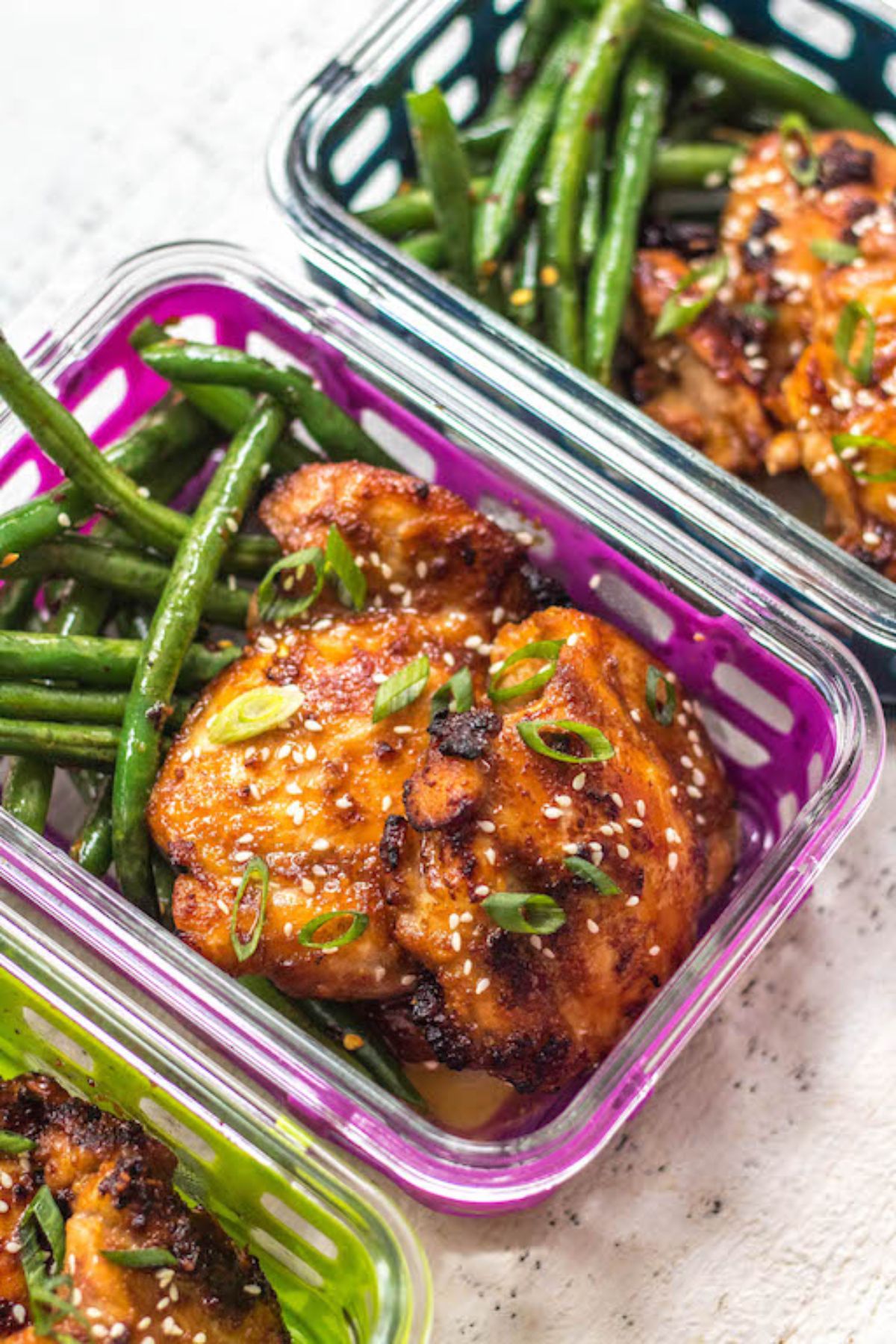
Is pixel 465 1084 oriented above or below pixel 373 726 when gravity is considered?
below

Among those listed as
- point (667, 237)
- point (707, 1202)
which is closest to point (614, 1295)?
point (707, 1202)

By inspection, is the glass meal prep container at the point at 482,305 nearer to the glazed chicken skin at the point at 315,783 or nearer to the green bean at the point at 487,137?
the green bean at the point at 487,137

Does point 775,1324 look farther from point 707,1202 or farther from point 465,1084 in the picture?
point 465,1084

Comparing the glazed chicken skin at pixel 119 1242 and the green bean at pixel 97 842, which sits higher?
the green bean at pixel 97 842

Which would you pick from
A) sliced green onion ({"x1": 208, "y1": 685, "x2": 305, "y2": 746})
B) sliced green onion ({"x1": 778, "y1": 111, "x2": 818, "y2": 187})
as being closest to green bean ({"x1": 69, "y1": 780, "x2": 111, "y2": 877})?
sliced green onion ({"x1": 208, "y1": 685, "x2": 305, "y2": 746})

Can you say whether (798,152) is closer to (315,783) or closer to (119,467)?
(119,467)

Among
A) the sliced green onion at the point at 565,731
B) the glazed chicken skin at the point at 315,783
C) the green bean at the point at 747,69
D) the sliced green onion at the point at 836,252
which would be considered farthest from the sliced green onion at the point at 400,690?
the green bean at the point at 747,69

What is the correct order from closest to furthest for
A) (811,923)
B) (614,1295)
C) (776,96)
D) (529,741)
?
1. (529,741)
2. (614,1295)
3. (811,923)
4. (776,96)
